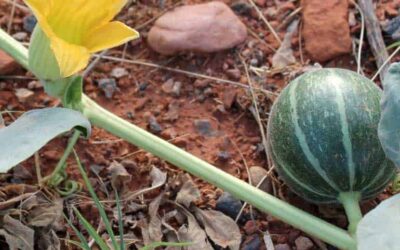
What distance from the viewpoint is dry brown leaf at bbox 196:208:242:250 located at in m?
2.01

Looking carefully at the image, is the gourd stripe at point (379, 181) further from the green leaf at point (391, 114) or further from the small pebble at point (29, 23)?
the small pebble at point (29, 23)

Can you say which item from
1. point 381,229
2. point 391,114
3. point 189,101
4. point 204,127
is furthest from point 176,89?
point 381,229

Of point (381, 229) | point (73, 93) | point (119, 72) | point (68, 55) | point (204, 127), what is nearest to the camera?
point (381, 229)

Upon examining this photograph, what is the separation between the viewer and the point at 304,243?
2016 mm

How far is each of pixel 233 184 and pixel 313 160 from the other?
0.21 metres

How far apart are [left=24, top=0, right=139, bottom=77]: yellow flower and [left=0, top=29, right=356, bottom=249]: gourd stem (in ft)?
0.83

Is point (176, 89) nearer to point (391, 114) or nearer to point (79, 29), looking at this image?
point (79, 29)

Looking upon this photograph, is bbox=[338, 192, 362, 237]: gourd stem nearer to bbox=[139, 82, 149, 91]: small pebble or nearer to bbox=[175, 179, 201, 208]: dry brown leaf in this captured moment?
bbox=[175, 179, 201, 208]: dry brown leaf

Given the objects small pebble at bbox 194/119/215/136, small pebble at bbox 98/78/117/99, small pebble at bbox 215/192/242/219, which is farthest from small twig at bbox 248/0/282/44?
small pebble at bbox 215/192/242/219

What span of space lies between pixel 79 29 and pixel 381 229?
796mm

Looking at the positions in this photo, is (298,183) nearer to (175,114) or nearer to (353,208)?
(353,208)

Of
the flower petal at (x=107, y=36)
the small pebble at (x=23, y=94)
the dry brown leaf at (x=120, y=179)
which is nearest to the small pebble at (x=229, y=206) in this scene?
the dry brown leaf at (x=120, y=179)

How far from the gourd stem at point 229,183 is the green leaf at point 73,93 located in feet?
0.13

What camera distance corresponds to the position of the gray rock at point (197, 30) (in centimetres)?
240
